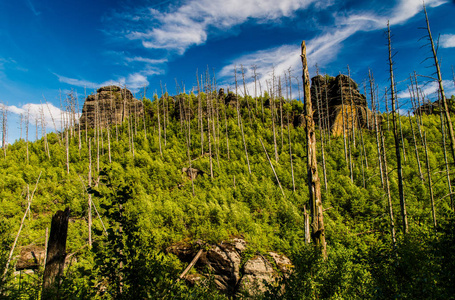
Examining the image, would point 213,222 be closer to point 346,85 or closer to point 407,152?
point 407,152

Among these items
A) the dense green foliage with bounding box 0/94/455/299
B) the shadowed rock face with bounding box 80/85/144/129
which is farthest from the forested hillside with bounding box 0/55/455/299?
the shadowed rock face with bounding box 80/85/144/129

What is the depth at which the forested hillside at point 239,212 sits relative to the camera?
3701 millimetres

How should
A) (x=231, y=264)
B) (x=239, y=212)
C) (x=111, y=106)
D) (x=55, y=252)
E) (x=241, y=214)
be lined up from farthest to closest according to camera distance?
1. (x=111, y=106)
2. (x=239, y=212)
3. (x=241, y=214)
4. (x=231, y=264)
5. (x=55, y=252)

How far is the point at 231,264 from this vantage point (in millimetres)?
11305

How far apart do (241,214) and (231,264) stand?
3711mm

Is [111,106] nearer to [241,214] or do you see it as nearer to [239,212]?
[239,212]

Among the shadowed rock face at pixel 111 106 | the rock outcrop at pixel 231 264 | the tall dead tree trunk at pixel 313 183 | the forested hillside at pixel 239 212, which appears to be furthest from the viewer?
the shadowed rock face at pixel 111 106

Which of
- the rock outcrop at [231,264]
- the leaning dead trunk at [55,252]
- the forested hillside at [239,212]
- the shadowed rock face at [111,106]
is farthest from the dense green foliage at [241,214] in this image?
the shadowed rock face at [111,106]

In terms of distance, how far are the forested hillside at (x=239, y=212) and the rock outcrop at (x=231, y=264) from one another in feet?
1.35

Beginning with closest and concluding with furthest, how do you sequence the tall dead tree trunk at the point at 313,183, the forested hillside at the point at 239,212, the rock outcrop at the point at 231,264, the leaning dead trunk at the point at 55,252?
the forested hillside at the point at 239,212
the leaning dead trunk at the point at 55,252
the tall dead tree trunk at the point at 313,183
the rock outcrop at the point at 231,264

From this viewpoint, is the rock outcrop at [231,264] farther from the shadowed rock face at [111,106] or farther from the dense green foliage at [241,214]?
the shadowed rock face at [111,106]

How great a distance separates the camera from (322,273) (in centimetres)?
422

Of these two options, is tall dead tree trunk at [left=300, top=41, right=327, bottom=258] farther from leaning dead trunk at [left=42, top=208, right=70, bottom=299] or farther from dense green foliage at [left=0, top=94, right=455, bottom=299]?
leaning dead trunk at [left=42, top=208, right=70, bottom=299]

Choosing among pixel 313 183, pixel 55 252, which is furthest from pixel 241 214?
pixel 55 252
